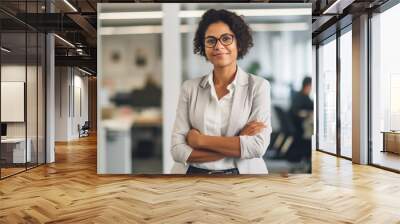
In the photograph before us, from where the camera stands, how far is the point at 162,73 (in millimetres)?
6621

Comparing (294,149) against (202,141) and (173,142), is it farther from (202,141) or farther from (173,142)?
(173,142)

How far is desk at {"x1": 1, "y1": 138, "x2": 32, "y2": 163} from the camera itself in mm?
6998

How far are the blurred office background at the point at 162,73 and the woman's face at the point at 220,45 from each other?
0.16m

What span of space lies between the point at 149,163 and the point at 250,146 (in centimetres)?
176

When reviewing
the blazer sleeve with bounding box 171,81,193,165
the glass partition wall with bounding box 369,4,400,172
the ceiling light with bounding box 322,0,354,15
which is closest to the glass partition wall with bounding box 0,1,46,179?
the blazer sleeve with bounding box 171,81,193,165

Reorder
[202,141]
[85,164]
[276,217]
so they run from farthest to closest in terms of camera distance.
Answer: [85,164], [202,141], [276,217]

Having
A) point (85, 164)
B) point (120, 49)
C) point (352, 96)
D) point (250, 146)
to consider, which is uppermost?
point (120, 49)

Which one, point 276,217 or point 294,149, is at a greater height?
point 294,149

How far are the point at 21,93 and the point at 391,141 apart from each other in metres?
7.44

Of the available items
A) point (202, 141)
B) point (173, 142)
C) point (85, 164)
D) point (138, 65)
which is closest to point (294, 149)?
point (202, 141)

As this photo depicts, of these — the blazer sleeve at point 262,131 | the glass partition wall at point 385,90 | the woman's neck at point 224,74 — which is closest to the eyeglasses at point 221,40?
the woman's neck at point 224,74

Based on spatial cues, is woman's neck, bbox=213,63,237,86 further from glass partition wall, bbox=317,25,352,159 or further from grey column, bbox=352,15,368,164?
glass partition wall, bbox=317,25,352,159

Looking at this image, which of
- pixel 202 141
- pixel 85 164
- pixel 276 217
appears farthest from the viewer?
pixel 85 164

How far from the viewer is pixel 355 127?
862 centimetres
